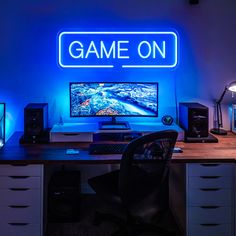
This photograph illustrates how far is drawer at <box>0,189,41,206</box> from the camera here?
2.75 meters

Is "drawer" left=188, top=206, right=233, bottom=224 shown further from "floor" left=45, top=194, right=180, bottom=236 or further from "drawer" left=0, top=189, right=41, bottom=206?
"drawer" left=0, top=189, right=41, bottom=206

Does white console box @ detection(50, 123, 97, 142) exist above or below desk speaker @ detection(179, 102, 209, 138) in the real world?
below

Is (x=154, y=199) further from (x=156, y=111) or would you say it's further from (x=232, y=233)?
(x=156, y=111)

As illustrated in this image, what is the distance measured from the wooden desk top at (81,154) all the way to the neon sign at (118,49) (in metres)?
0.90

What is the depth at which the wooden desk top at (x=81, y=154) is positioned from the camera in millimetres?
2703

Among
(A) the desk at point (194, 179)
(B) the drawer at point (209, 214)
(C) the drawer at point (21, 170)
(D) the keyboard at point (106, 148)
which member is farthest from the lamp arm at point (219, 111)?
(C) the drawer at point (21, 170)

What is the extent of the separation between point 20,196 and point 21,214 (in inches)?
5.4

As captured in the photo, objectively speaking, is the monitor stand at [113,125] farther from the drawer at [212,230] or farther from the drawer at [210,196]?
the drawer at [212,230]

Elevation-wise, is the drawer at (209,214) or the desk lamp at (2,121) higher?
the desk lamp at (2,121)

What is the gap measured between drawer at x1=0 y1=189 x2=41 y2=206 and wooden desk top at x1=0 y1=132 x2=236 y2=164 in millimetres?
229

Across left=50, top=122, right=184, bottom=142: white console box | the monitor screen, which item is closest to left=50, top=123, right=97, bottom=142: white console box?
left=50, top=122, right=184, bottom=142: white console box

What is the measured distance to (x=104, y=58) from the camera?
368 cm

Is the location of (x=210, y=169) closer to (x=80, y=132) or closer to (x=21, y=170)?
(x=80, y=132)

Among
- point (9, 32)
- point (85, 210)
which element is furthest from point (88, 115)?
point (9, 32)
